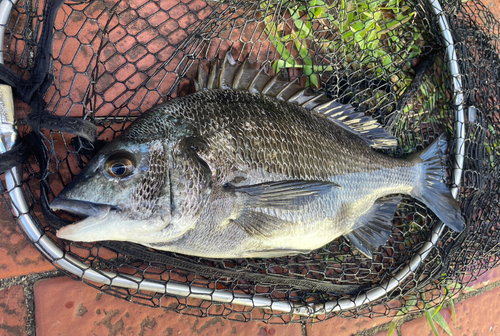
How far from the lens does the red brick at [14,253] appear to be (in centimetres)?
122

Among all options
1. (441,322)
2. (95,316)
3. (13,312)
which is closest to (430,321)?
(441,322)

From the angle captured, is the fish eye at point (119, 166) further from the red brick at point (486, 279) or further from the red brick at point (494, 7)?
the red brick at point (494, 7)

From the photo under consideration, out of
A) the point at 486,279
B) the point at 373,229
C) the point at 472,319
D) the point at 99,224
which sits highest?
the point at 99,224

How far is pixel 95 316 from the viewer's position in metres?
1.31

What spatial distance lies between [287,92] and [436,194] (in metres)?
0.97

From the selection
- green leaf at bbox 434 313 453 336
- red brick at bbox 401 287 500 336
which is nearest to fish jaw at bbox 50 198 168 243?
red brick at bbox 401 287 500 336

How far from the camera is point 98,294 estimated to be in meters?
1.32

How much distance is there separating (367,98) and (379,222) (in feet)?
2.16

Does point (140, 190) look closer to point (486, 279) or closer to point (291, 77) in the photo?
point (291, 77)

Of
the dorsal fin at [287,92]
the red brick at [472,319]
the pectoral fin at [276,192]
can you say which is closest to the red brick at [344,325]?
the red brick at [472,319]

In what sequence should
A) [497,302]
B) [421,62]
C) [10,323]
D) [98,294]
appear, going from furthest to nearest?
1. [497,302]
2. [421,62]
3. [98,294]
4. [10,323]

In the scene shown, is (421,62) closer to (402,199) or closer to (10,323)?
(402,199)

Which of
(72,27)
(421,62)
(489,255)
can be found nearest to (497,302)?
(489,255)

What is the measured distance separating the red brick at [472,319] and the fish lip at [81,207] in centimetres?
193
